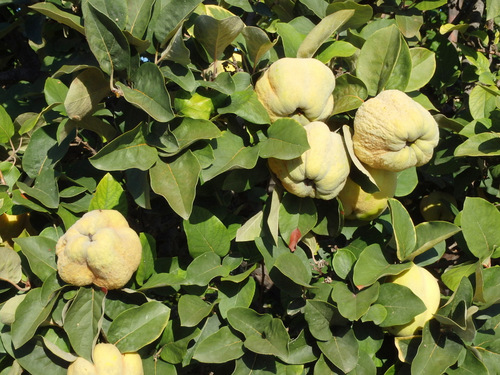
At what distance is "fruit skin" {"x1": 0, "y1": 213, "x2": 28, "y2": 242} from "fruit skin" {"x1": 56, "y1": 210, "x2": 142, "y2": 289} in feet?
1.03

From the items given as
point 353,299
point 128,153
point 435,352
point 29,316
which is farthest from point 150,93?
point 435,352

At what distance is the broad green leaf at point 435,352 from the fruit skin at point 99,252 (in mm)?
757

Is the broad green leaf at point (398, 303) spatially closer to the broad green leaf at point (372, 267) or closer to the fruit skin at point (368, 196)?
the broad green leaf at point (372, 267)

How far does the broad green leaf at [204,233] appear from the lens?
1.54 m

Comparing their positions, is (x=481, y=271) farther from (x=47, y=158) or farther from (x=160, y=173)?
(x=47, y=158)

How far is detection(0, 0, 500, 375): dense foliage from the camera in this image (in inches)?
53.8

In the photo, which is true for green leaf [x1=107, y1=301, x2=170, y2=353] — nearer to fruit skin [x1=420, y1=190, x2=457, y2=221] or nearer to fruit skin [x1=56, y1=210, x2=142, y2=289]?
fruit skin [x1=56, y1=210, x2=142, y2=289]

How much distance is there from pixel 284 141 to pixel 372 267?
423mm

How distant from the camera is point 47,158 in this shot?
61.1 inches

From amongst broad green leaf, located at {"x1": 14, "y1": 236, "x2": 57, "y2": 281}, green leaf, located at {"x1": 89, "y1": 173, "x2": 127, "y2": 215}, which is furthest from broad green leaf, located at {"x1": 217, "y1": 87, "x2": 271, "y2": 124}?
broad green leaf, located at {"x1": 14, "y1": 236, "x2": 57, "y2": 281}

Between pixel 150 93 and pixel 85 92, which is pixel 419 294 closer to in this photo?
pixel 150 93

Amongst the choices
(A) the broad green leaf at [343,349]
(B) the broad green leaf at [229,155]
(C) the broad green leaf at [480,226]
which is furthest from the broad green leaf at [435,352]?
(B) the broad green leaf at [229,155]

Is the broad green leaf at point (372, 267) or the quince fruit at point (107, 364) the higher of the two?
the broad green leaf at point (372, 267)

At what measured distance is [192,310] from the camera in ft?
4.80
